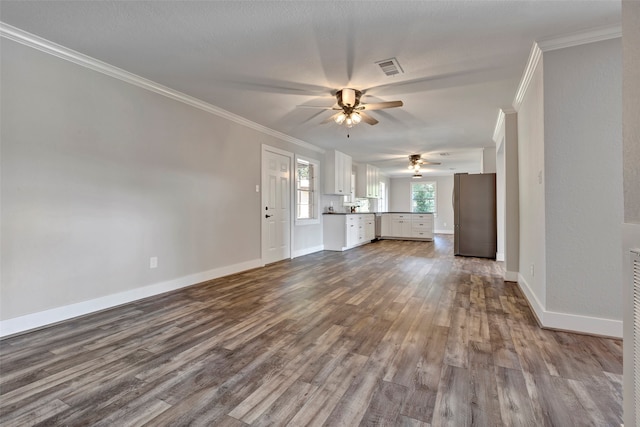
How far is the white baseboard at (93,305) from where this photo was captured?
2357 millimetres

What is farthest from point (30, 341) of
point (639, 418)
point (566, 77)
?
point (566, 77)

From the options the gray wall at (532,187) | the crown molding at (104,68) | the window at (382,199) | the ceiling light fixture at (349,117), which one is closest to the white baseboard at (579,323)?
the gray wall at (532,187)

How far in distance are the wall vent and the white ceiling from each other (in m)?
1.84

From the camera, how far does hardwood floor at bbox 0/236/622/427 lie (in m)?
1.44

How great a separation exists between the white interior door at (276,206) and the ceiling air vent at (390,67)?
2.73 m

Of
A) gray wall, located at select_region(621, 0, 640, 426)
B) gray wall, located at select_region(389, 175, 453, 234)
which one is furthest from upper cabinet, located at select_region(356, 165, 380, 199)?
gray wall, located at select_region(621, 0, 640, 426)

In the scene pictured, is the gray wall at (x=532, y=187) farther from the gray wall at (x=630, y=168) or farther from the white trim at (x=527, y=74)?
the gray wall at (x=630, y=168)

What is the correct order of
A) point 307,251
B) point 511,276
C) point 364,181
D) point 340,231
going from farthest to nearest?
point 364,181, point 340,231, point 307,251, point 511,276

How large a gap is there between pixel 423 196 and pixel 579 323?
401 inches

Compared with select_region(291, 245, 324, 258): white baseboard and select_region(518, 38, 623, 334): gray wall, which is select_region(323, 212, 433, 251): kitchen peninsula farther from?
select_region(518, 38, 623, 334): gray wall

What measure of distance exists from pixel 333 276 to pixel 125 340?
8.84 feet

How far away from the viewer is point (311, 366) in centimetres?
187

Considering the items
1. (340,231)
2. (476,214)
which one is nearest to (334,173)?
(340,231)

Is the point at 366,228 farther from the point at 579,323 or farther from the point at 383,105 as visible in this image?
the point at 579,323
